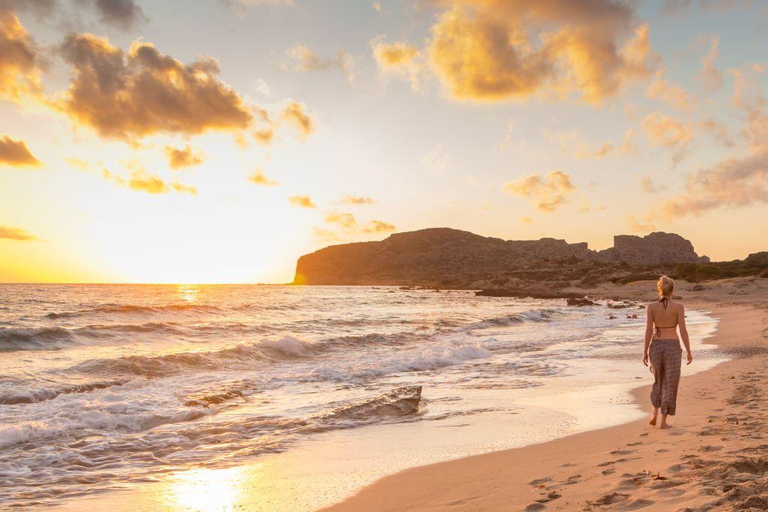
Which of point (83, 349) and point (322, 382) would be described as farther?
point (83, 349)

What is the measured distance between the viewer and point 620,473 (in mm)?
5539

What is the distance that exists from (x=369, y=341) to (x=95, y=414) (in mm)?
15722

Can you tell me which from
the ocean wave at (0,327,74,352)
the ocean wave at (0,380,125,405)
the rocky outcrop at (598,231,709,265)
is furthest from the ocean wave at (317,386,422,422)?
the rocky outcrop at (598,231,709,265)

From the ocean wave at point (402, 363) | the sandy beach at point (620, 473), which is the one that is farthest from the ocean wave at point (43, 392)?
the sandy beach at point (620, 473)

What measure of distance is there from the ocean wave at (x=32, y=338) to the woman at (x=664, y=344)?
21.7m

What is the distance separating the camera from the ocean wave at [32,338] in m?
20.9

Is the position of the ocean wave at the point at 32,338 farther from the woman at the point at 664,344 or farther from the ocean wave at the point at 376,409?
the woman at the point at 664,344

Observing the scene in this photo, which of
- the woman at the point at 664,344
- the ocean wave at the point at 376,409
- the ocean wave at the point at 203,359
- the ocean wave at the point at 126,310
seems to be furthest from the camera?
the ocean wave at the point at 126,310

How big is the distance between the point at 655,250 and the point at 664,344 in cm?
18311

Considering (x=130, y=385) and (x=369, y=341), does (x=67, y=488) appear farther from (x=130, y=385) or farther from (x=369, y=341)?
(x=369, y=341)

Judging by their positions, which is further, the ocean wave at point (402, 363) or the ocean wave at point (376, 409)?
the ocean wave at point (402, 363)

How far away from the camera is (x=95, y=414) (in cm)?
951

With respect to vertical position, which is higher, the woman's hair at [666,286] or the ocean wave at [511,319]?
the woman's hair at [666,286]

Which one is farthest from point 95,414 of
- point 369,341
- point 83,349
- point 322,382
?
point 369,341
